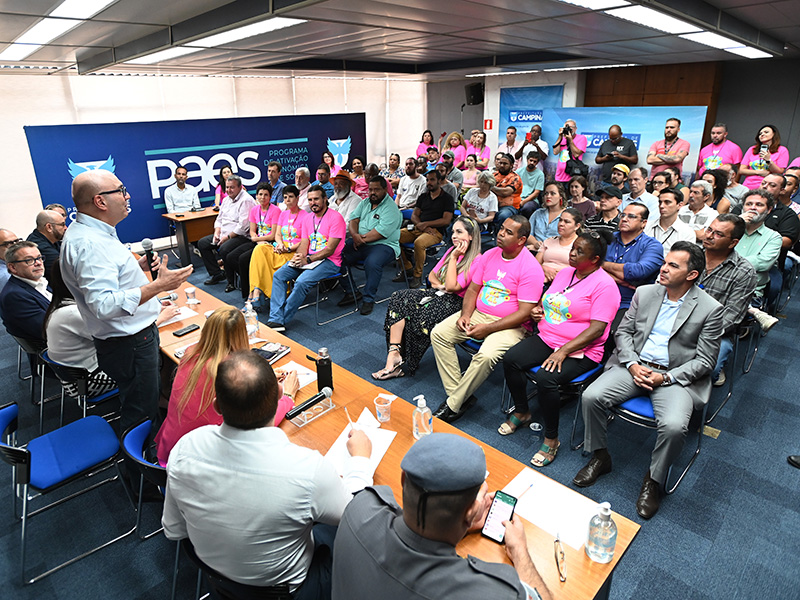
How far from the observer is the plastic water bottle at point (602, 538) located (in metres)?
1.63

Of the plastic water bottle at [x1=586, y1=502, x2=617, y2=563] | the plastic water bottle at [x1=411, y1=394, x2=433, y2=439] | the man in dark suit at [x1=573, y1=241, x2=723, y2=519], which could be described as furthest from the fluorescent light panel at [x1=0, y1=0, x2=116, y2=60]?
the plastic water bottle at [x1=586, y1=502, x2=617, y2=563]

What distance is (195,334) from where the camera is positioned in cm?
348

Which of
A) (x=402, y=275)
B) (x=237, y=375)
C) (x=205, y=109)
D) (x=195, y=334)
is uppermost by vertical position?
(x=205, y=109)

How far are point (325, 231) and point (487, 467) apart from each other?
394cm

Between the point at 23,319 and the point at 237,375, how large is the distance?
106 inches

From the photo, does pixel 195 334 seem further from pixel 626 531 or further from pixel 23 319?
pixel 626 531

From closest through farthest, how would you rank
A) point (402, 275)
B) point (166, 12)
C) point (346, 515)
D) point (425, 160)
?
point (346, 515) → point (166, 12) → point (402, 275) → point (425, 160)

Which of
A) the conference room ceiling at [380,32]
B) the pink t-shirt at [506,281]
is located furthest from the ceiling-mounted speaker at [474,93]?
the pink t-shirt at [506,281]

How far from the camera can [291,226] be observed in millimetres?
5641

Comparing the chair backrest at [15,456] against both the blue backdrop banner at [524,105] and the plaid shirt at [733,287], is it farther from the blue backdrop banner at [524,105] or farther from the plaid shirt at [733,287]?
the blue backdrop banner at [524,105]

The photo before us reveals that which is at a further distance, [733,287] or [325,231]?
[325,231]

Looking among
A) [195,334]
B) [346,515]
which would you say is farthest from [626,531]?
[195,334]

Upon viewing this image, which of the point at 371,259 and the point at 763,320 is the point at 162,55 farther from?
the point at 763,320

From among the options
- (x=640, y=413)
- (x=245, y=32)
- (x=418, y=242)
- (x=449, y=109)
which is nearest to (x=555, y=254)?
(x=640, y=413)
